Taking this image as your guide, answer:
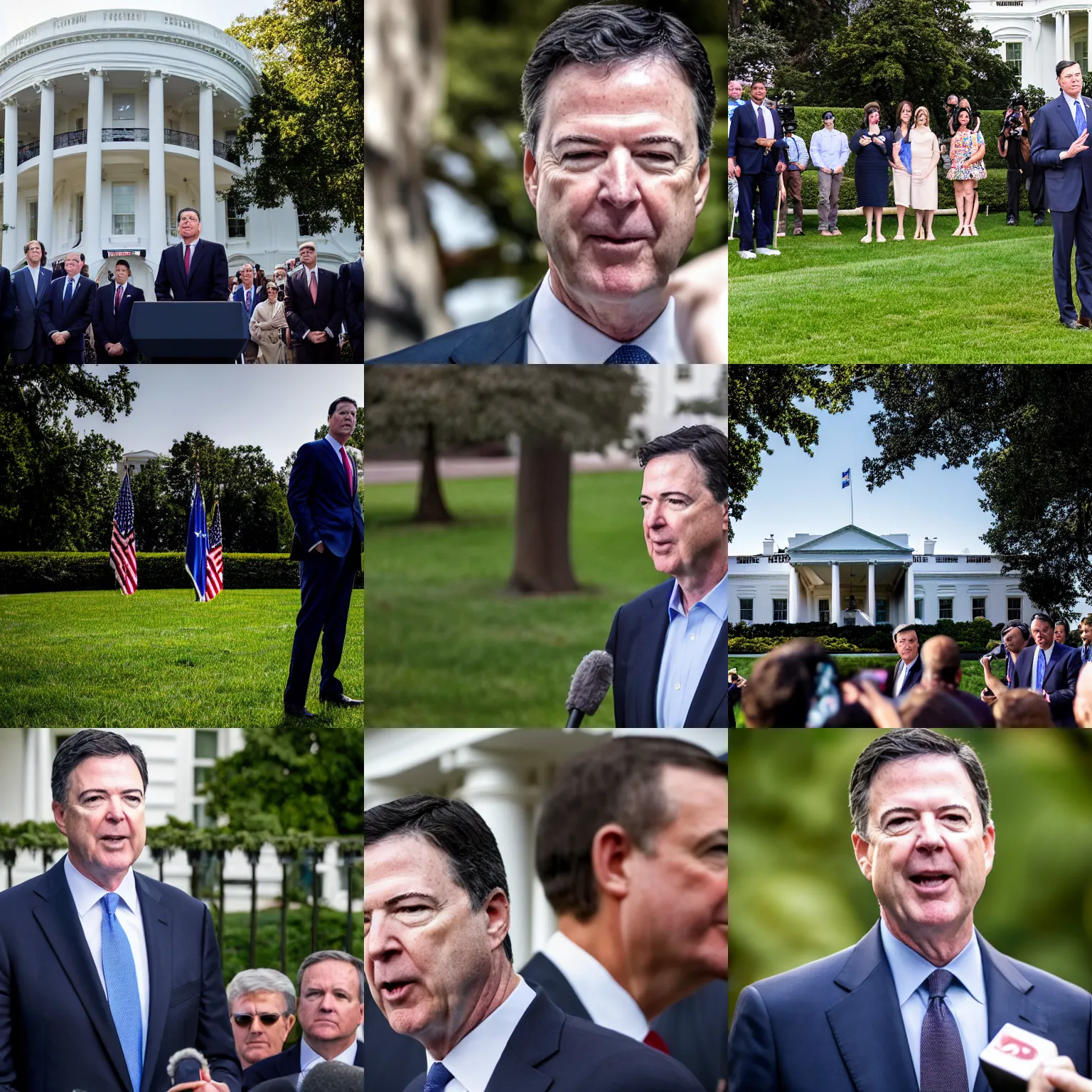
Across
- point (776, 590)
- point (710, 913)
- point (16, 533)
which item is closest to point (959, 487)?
point (776, 590)

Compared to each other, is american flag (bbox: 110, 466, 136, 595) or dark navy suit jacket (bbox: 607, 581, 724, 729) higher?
american flag (bbox: 110, 466, 136, 595)

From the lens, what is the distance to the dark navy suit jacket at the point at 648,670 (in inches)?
247

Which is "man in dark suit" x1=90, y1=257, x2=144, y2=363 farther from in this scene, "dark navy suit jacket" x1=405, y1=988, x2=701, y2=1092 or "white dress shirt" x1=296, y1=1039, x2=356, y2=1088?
"dark navy suit jacket" x1=405, y1=988, x2=701, y2=1092

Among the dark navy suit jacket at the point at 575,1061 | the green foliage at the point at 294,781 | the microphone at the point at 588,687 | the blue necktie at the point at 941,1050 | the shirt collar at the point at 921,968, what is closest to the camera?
the dark navy suit jacket at the point at 575,1061

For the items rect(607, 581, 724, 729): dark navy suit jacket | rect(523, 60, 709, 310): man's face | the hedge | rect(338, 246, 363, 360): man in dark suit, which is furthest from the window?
rect(607, 581, 724, 729): dark navy suit jacket

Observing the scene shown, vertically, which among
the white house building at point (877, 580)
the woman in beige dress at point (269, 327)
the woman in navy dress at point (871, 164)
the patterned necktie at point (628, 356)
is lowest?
the white house building at point (877, 580)

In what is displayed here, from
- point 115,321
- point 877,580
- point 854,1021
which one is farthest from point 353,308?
point 854,1021

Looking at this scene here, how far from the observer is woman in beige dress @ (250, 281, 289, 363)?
6543 millimetres

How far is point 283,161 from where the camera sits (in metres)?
6.61

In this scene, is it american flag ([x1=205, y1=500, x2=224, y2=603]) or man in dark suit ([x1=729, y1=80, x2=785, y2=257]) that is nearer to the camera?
man in dark suit ([x1=729, y1=80, x2=785, y2=257])

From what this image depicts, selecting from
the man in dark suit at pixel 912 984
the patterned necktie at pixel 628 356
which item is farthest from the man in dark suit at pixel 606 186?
the man in dark suit at pixel 912 984

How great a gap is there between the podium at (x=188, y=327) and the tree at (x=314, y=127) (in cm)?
51

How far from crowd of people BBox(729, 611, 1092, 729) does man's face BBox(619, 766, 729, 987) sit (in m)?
0.41

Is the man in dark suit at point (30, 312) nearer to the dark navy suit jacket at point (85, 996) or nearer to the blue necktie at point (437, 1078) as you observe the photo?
the dark navy suit jacket at point (85, 996)
